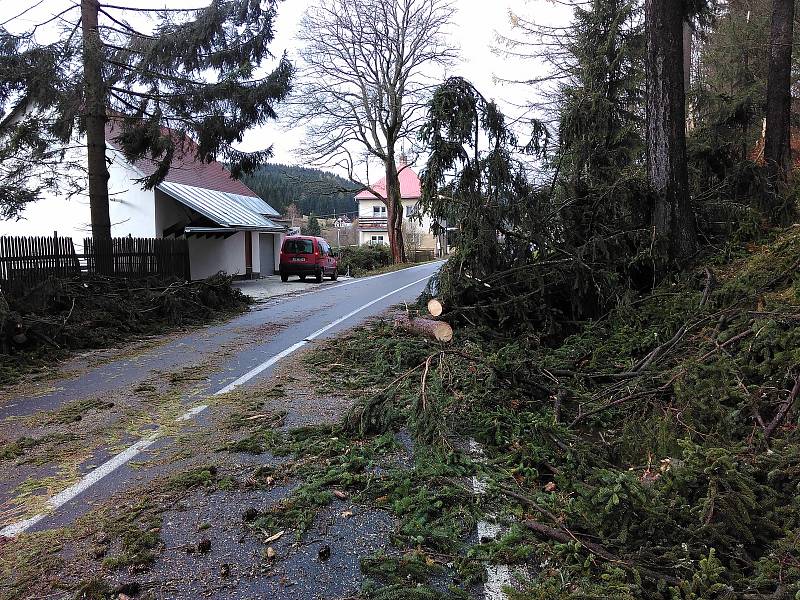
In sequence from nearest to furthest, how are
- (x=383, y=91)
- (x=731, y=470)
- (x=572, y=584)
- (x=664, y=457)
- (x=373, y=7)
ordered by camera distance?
(x=572, y=584) < (x=731, y=470) < (x=664, y=457) < (x=373, y=7) < (x=383, y=91)

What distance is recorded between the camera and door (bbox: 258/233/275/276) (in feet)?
107

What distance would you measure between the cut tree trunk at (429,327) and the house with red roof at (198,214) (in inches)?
458

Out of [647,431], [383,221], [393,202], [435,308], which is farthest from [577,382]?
[383,221]

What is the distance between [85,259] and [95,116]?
3.18m

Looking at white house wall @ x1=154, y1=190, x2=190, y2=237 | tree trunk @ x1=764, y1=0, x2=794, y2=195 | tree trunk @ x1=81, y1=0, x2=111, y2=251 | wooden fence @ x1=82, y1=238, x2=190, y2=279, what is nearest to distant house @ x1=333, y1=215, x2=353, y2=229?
white house wall @ x1=154, y1=190, x2=190, y2=237

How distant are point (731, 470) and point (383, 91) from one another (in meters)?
34.1

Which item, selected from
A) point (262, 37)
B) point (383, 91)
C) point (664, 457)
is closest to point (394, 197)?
point (383, 91)

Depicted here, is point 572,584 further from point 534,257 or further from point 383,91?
point 383,91

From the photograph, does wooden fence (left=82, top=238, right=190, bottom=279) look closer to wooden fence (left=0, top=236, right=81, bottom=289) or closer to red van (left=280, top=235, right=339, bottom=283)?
wooden fence (left=0, top=236, right=81, bottom=289)

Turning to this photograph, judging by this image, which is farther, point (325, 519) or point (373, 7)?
point (373, 7)

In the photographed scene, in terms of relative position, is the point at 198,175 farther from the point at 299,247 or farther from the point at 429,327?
the point at 429,327

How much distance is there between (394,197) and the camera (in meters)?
36.2

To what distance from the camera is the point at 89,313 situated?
35.5 feet

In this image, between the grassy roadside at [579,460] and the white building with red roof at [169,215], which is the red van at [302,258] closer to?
the white building with red roof at [169,215]
